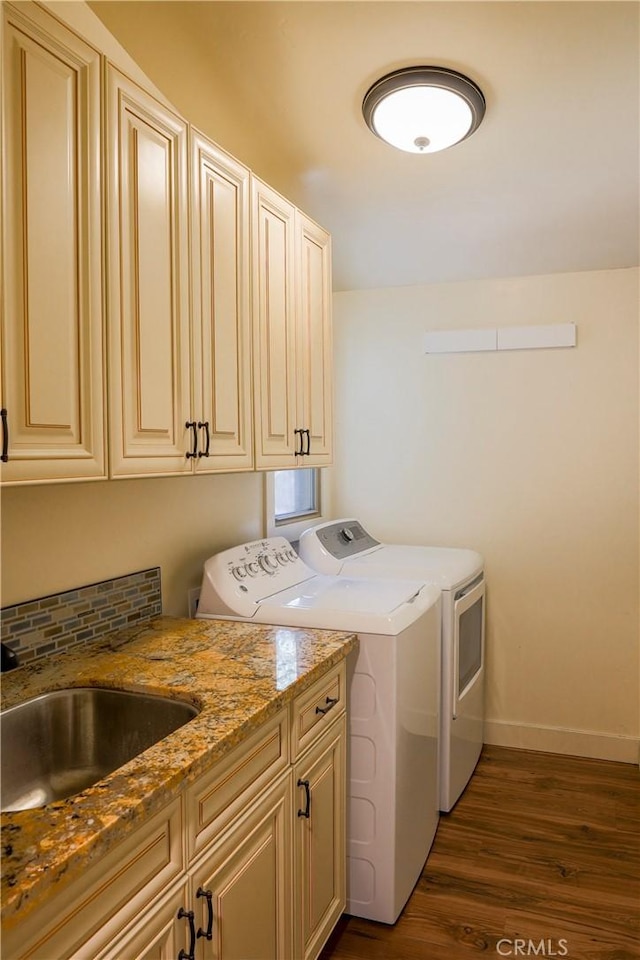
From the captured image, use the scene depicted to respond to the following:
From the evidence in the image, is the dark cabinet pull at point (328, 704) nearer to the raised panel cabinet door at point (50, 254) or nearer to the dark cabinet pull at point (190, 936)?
the dark cabinet pull at point (190, 936)

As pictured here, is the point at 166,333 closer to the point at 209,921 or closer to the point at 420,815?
the point at 209,921

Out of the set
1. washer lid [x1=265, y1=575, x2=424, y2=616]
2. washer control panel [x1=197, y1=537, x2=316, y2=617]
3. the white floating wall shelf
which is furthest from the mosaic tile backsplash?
the white floating wall shelf

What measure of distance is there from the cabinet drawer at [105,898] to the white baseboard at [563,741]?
2.54 metres

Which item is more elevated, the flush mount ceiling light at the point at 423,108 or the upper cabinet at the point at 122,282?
the flush mount ceiling light at the point at 423,108

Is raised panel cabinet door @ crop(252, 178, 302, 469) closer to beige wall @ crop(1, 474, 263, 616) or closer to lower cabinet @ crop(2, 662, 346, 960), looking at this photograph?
beige wall @ crop(1, 474, 263, 616)

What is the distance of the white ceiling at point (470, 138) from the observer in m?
1.61

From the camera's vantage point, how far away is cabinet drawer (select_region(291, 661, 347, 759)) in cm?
161

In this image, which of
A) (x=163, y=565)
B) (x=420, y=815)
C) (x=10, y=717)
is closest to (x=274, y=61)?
(x=163, y=565)

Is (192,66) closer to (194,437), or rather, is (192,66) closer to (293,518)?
(194,437)

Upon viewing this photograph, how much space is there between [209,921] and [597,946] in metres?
1.39

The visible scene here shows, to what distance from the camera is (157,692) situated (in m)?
1.44

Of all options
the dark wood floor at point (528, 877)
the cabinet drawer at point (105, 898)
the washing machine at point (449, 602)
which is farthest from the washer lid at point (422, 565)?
the cabinet drawer at point (105, 898)

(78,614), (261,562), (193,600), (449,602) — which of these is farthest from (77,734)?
(449,602)

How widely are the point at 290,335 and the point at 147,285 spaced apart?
80cm
